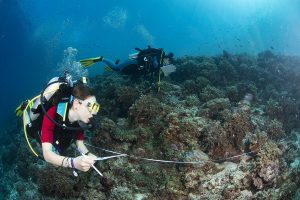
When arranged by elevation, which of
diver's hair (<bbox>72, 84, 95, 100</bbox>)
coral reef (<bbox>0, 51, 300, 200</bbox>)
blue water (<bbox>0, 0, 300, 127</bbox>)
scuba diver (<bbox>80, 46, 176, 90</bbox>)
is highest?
blue water (<bbox>0, 0, 300, 127</bbox>)

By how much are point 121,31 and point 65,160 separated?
130467 mm

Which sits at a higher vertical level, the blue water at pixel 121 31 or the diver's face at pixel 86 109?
the blue water at pixel 121 31

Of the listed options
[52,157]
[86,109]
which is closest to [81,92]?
[86,109]

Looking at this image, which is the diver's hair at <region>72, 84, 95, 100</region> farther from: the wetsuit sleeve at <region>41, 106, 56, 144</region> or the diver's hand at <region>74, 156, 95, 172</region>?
the diver's hand at <region>74, 156, 95, 172</region>

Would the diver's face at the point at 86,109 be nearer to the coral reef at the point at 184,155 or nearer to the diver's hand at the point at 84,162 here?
the diver's hand at the point at 84,162

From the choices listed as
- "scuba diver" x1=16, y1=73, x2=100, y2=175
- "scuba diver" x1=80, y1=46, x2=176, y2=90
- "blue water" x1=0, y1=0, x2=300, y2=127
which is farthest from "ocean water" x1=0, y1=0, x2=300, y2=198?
"scuba diver" x1=16, y1=73, x2=100, y2=175

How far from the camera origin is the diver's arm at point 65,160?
355 cm

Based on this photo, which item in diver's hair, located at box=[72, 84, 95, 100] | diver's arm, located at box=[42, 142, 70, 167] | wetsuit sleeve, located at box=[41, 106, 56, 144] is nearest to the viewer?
diver's arm, located at box=[42, 142, 70, 167]

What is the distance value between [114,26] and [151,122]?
13413 cm

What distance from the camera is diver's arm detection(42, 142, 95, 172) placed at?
3.55 m

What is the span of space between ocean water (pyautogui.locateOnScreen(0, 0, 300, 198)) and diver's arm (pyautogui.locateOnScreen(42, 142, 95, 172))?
1774 cm

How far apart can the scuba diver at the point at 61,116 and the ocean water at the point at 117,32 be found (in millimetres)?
16968

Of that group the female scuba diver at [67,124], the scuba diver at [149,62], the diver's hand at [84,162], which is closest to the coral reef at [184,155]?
the scuba diver at [149,62]

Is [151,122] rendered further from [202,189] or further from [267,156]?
[267,156]
